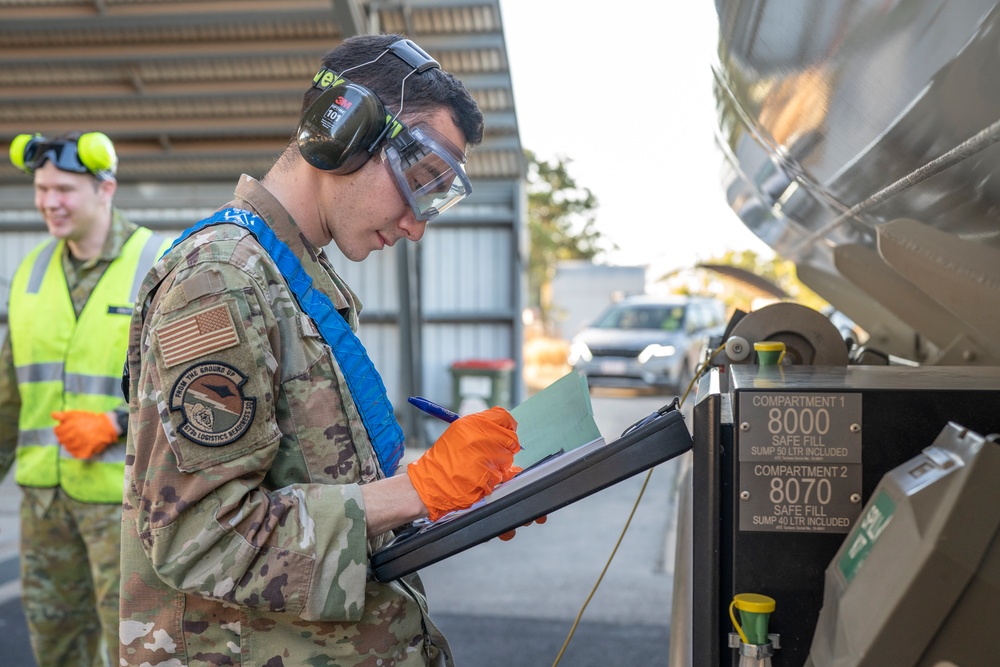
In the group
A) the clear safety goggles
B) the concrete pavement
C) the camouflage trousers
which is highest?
the clear safety goggles

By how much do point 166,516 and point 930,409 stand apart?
1.07 m

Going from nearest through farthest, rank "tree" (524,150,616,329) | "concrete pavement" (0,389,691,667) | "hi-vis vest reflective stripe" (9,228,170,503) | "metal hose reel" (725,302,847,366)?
"metal hose reel" (725,302,847,366), "hi-vis vest reflective stripe" (9,228,170,503), "concrete pavement" (0,389,691,667), "tree" (524,150,616,329)

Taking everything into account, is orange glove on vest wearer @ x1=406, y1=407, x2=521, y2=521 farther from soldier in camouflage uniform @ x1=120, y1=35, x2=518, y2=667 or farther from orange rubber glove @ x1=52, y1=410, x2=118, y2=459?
orange rubber glove @ x1=52, y1=410, x2=118, y2=459

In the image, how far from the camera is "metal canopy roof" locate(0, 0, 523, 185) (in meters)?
7.62

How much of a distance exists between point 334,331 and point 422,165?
0.33m

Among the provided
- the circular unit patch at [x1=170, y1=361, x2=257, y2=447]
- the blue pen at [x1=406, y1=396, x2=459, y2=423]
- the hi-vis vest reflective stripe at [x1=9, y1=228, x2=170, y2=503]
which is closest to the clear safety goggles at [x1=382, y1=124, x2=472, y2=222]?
the blue pen at [x1=406, y1=396, x2=459, y2=423]

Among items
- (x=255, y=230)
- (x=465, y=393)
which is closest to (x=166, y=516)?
(x=255, y=230)

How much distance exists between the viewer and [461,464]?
4.65 ft

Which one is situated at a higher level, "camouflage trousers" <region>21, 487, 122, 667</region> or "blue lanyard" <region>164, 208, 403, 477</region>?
"blue lanyard" <region>164, 208, 403, 477</region>

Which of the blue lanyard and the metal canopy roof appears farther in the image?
the metal canopy roof

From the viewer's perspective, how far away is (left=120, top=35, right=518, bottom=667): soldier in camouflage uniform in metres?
1.32

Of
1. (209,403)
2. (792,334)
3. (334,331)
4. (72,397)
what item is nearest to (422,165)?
(334,331)

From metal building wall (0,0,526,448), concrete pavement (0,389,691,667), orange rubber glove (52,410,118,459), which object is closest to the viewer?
orange rubber glove (52,410,118,459)

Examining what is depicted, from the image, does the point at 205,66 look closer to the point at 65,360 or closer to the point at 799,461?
the point at 65,360
